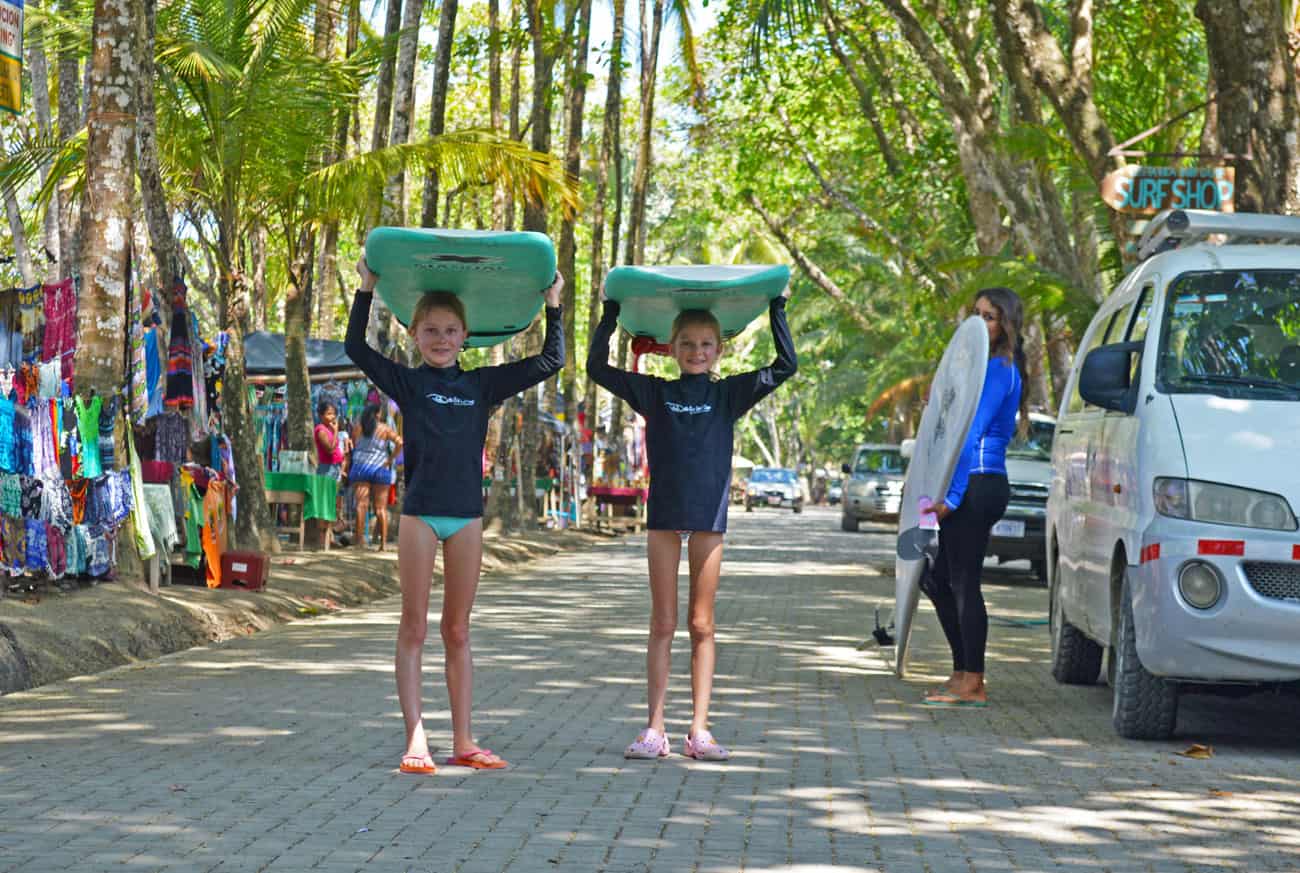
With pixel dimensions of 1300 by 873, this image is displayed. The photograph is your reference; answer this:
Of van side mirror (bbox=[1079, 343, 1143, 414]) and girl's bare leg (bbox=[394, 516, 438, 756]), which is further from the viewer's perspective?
van side mirror (bbox=[1079, 343, 1143, 414])

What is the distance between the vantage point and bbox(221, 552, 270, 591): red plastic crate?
1430 centimetres

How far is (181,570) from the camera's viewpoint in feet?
47.9

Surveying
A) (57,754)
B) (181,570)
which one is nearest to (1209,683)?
(57,754)

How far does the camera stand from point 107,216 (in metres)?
12.8

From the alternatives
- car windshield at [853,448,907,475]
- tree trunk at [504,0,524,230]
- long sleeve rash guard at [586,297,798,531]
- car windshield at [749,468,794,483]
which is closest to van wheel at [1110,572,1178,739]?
long sleeve rash guard at [586,297,798,531]

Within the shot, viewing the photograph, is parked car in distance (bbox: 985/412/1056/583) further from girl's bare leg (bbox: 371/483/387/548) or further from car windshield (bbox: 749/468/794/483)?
car windshield (bbox: 749/468/794/483)

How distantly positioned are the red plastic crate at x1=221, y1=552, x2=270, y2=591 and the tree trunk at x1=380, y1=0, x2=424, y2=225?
22.9ft

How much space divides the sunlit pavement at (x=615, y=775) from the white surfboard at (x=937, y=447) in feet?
1.96

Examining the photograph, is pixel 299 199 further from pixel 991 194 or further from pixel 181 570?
pixel 991 194

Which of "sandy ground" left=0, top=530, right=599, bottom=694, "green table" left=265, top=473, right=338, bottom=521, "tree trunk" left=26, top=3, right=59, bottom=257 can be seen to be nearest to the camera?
"sandy ground" left=0, top=530, right=599, bottom=694

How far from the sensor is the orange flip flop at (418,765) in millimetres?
6926

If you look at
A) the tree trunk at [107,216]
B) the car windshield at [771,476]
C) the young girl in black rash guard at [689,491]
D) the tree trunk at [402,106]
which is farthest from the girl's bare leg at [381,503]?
the car windshield at [771,476]

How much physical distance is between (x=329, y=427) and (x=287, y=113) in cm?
591

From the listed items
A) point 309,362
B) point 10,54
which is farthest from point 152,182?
point 309,362
